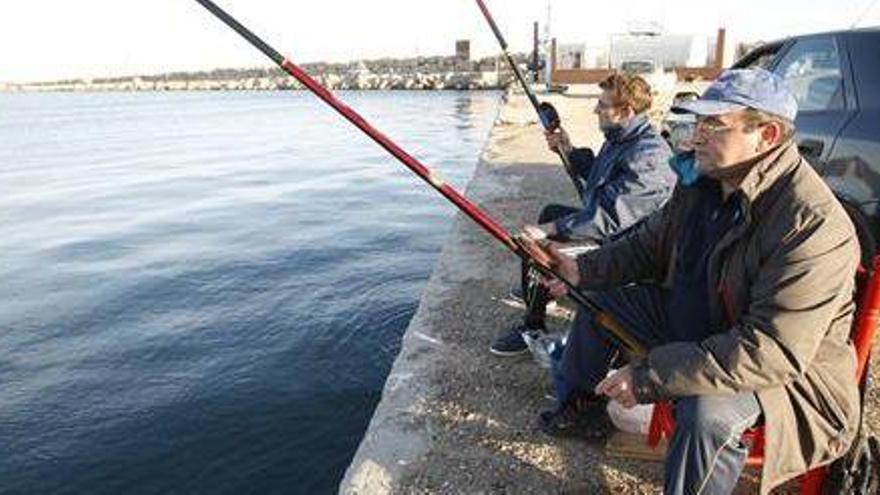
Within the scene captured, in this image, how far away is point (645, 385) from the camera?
106 inches

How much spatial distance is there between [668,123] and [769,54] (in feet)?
8.29

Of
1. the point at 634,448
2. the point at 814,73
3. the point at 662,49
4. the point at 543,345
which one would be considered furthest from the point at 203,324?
the point at 662,49

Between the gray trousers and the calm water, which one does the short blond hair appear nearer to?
the gray trousers

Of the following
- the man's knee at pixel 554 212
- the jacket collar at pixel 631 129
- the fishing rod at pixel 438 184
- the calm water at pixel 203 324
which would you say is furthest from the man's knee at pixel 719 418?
the man's knee at pixel 554 212

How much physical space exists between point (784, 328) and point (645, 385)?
1.68 feet

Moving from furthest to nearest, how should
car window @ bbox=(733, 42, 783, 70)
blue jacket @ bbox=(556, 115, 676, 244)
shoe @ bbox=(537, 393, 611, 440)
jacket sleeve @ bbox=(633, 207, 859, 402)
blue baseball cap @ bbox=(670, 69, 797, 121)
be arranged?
car window @ bbox=(733, 42, 783, 70), blue jacket @ bbox=(556, 115, 676, 244), shoe @ bbox=(537, 393, 611, 440), blue baseball cap @ bbox=(670, 69, 797, 121), jacket sleeve @ bbox=(633, 207, 859, 402)

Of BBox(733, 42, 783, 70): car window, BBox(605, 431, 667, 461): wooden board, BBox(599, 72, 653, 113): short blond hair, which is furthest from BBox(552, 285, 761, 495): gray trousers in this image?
BBox(733, 42, 783, 70): car window

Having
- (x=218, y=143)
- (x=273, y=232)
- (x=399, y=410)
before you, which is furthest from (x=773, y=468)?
(x=218, y=143)

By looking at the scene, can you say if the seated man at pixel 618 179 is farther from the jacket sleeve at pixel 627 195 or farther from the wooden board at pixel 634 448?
the wooden board at pixel 634 448

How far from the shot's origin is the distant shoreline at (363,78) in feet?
297

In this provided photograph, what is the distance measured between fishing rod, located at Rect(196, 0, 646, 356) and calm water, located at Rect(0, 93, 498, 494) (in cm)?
213

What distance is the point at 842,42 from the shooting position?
5.13m

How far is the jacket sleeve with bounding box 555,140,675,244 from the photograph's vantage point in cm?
448

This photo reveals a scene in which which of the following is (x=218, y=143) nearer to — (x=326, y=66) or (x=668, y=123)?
(x=668, y=123)
